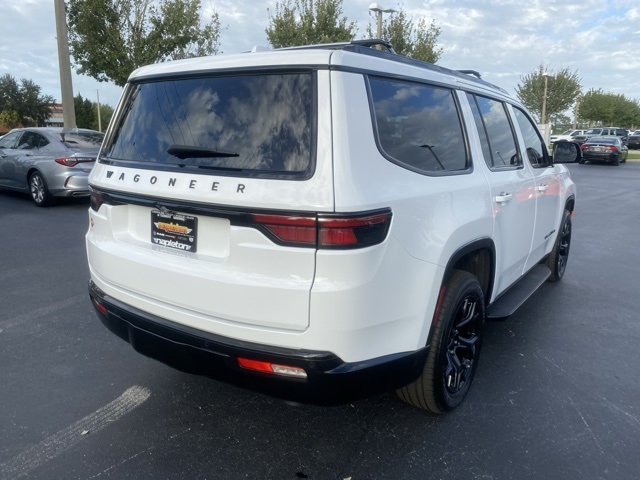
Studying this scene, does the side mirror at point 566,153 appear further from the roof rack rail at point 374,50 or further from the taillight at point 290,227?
the taillight at point 290,227

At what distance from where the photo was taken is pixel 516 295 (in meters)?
4.04

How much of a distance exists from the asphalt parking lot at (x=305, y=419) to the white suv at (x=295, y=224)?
0.33 m

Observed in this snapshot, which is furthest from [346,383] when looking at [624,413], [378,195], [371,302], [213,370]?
[624,413]

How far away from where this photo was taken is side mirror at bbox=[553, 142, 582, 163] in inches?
196

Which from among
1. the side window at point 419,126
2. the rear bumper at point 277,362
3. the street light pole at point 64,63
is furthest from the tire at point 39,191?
the side window at point 419,126

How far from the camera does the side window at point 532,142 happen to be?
433cm

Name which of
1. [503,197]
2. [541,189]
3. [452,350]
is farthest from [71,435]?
[541,189]

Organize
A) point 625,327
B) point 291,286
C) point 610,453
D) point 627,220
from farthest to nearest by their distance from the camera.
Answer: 1. point 627,220
2. point 625,327
3. point 610,453
4. point 291,286

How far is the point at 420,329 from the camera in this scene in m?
2.47

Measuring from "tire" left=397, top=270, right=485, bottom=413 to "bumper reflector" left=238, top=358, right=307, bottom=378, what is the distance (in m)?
0.77

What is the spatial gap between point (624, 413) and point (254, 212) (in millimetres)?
2511

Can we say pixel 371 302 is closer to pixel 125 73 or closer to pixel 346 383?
pixel 346 383

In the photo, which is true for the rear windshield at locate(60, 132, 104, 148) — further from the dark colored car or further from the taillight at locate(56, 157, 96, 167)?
the dark colored car

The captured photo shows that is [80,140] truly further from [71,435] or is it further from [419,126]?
[419,126]
